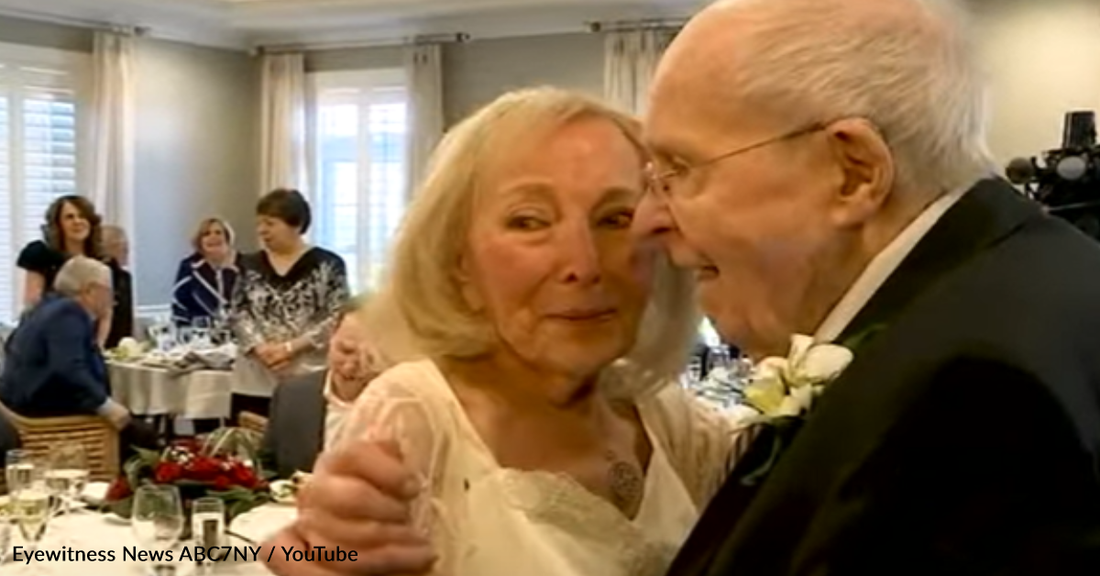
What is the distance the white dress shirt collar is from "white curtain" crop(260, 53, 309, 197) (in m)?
9.85

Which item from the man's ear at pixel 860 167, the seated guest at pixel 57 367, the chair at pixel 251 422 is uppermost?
the man's ear at pixel 860 167

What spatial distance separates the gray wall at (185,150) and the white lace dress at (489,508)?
897 cm

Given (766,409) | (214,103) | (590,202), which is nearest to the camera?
(766,409)

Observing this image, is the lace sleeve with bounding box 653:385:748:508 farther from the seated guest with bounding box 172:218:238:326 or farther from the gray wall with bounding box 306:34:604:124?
the gray wall with bounding box 306:34:604:124

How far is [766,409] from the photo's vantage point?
987 millimetres

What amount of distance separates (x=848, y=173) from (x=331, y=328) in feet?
16.5

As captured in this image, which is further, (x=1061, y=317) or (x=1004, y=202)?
(x=1004, y=202)

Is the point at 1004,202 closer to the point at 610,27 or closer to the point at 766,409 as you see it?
the point at 766,409

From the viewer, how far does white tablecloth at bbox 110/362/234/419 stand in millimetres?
6930

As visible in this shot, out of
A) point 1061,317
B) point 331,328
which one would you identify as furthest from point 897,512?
point 331,328

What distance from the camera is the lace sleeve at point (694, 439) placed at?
5.11 feet

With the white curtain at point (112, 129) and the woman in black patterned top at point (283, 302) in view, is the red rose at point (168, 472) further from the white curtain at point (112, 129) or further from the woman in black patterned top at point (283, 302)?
the white curtain at point (112, 129)

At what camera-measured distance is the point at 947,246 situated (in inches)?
38.2

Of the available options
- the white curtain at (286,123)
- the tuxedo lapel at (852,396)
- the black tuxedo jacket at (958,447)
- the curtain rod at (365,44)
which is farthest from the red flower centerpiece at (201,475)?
the white curtain at (286,123)
